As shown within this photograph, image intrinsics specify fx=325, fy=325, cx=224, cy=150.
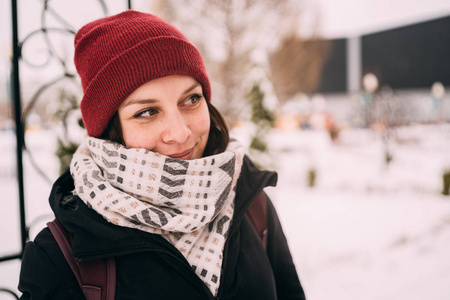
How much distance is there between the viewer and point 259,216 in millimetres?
1199

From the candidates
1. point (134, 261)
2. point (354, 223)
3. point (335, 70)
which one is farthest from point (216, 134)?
point (335, 70)

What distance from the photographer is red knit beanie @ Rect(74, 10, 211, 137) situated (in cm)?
94

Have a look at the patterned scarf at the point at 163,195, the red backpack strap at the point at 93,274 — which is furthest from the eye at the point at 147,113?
the red backpack strap at the point at 93,274

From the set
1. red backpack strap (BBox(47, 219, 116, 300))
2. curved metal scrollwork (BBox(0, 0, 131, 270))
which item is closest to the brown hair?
red backpack strap (BBox(47, 219, 116, 300))

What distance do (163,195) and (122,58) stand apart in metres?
0.42

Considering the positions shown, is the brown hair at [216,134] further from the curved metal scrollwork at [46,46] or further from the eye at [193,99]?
the curved metal scrollwork at [46,46]

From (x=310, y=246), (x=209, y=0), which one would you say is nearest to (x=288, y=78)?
(x=209, y=0)

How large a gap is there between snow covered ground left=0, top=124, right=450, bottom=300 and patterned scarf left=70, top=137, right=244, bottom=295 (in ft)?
2.24

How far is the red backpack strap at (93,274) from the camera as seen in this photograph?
836 millimetres

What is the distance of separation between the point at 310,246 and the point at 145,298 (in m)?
3.22

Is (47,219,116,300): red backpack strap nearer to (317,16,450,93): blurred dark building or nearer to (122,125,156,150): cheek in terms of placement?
(122,125,156,150): cheek

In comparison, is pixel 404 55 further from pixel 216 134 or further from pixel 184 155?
pixel 184 155

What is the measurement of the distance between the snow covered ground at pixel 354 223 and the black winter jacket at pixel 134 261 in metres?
0.64

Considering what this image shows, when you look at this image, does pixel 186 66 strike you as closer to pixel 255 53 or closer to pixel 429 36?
pixel 255 53
